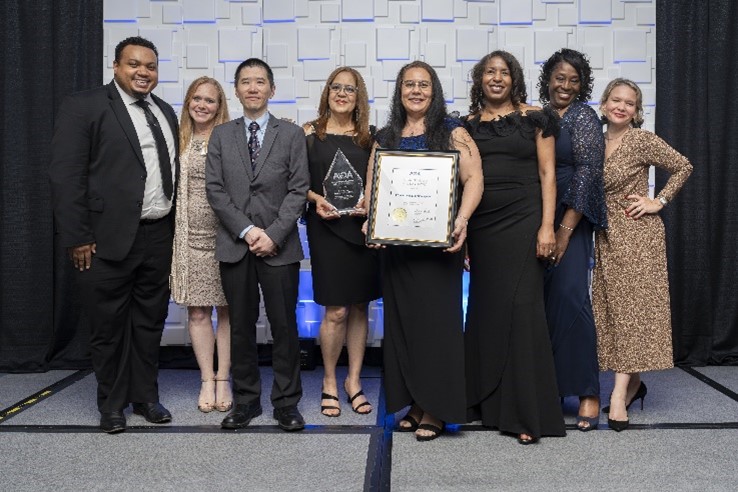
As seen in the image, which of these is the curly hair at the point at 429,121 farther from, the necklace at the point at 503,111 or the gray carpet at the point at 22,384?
the gray carpet at the point at 22,384

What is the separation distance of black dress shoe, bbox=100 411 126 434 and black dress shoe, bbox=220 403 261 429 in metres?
0.44

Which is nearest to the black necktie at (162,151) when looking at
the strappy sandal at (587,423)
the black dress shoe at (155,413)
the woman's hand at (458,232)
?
the black dress shoe at (155,413)

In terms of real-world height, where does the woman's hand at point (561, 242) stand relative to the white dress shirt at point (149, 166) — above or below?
below

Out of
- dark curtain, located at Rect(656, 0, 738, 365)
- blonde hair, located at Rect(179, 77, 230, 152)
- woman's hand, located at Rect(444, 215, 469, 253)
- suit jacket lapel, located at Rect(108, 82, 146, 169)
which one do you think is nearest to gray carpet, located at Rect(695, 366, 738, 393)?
dark curtain, located at Rect(656, 0, 738, 365)

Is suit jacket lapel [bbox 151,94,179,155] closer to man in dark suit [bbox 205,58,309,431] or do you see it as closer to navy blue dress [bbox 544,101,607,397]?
man in dark suit [bbox 205,58,309,431]

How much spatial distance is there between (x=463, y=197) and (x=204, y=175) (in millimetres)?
1281

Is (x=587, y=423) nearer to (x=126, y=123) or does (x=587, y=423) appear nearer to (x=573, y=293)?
(x=573, y=293)

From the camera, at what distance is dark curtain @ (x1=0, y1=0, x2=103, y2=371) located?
4.93 m

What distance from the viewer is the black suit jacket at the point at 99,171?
3543mm

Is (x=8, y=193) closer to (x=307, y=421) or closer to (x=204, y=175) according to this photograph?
(x=204, y=175)

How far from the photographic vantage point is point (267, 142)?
3.64 meters

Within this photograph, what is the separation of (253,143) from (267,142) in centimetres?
8

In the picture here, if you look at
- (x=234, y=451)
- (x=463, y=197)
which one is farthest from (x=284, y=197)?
(x=234, y=451)

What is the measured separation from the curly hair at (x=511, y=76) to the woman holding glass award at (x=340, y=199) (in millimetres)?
546
